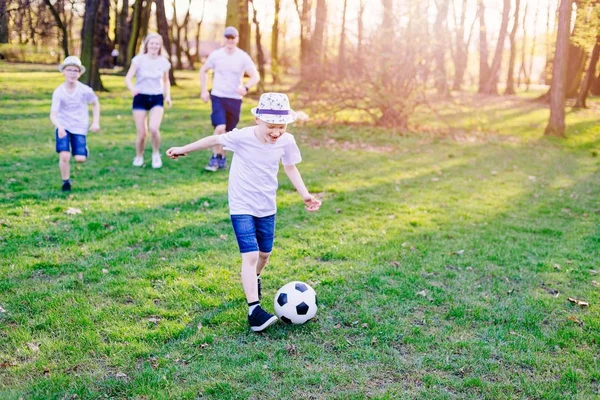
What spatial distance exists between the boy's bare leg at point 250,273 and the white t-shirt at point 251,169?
351mm

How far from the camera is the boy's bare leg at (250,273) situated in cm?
446

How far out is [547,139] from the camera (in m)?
16.4

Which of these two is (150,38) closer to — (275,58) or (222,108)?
(222,108)

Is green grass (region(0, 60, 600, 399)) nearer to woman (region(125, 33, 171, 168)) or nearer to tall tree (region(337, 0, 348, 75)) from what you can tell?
woman (region(125, 33, 171, 168))

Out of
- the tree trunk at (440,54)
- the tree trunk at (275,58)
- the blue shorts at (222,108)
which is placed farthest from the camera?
the tree trunk at (275,58)

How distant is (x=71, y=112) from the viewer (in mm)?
7910

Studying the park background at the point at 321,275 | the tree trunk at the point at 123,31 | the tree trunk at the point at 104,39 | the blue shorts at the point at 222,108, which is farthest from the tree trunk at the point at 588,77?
the tree trunk at the point at 104,39

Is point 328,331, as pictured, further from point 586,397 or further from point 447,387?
point 586,397

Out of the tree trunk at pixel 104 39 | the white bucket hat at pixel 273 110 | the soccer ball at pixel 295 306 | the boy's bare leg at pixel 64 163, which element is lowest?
the soccer ball at pixel 295 306

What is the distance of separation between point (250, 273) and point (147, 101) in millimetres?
6136

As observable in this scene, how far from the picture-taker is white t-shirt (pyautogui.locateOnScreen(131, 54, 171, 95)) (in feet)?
30.8

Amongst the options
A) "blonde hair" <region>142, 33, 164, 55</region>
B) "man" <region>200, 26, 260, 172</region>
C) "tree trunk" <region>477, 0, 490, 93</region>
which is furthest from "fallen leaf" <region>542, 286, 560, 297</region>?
"tree trunk" <region>477, 0, 490, 93</region>

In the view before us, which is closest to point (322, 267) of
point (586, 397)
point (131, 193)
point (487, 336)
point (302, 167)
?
point (487, 336)

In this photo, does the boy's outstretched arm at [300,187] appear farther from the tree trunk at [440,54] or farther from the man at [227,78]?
the tree trunk at [440,54]
